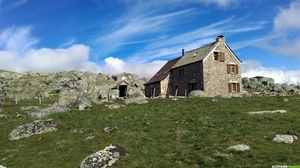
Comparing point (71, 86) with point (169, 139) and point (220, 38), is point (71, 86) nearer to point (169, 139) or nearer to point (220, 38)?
point (220, 38)

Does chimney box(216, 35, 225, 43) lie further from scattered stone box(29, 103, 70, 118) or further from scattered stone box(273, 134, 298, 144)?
scattered stone box(273, 134, 298, 144)

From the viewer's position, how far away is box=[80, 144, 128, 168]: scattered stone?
25.5m

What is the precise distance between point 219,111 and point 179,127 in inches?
373

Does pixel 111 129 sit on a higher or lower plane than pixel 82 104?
lower

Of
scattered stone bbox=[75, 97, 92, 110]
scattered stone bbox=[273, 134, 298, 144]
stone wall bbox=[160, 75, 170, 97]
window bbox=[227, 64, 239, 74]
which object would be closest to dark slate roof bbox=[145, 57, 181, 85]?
stone wall bbox=[160, 75, 170, 97]

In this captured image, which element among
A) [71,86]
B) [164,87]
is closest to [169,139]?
[164,87]

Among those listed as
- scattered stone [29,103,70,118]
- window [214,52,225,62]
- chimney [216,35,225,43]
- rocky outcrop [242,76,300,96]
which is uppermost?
chimney [216,35,225,43]

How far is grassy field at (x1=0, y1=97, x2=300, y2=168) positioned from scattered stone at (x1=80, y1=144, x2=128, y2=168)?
0.62m

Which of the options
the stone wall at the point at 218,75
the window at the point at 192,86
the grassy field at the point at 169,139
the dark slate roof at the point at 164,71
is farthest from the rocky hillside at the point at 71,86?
the grassy field at the point at 169,139

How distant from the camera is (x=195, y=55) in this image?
3071 inches

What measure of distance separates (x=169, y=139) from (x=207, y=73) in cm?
4314

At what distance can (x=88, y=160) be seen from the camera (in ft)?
84.7

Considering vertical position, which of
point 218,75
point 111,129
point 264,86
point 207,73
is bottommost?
point 111,129

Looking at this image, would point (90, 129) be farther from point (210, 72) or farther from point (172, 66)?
point (172, 66)
